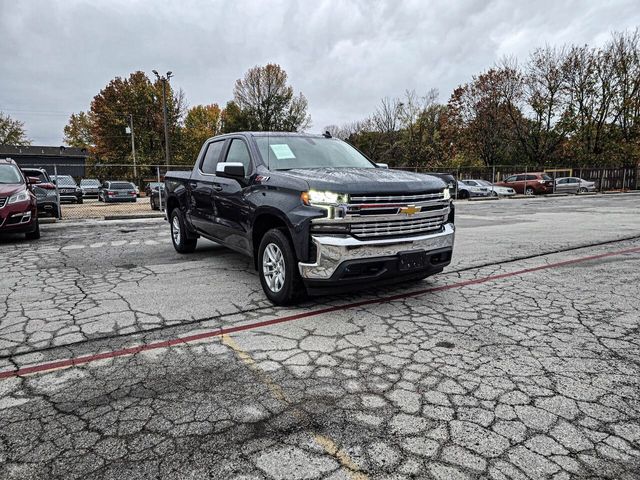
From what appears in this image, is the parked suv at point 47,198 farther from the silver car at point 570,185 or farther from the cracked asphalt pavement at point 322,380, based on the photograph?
the silver car at point 570,185

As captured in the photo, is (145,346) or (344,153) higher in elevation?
(344,153)

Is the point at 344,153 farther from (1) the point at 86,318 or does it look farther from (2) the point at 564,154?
(2) the point at 564,154

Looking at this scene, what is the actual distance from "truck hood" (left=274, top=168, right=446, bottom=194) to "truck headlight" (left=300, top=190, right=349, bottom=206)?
4cm

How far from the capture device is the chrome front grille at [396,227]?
13.3 feet

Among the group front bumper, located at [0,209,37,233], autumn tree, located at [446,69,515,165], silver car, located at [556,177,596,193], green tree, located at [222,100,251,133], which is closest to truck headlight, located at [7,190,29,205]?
front bumper, located at [0,209,37,233]

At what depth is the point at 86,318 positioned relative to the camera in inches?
166

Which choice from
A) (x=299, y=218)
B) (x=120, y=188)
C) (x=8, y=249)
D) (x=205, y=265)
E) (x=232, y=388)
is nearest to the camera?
(x=232, y=388)

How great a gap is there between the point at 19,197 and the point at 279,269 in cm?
683

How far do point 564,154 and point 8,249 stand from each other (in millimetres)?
43708

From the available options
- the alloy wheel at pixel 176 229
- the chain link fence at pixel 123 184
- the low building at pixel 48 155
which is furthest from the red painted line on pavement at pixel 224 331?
the low building at pixel 48 155

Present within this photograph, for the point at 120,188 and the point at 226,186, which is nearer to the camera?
the point at 226,186

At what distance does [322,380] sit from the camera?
2.90 m

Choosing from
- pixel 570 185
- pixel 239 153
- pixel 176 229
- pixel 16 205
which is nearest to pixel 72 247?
pixel 16 205

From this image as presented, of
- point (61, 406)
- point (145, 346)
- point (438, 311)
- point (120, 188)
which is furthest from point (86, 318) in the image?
point (120, 188)
